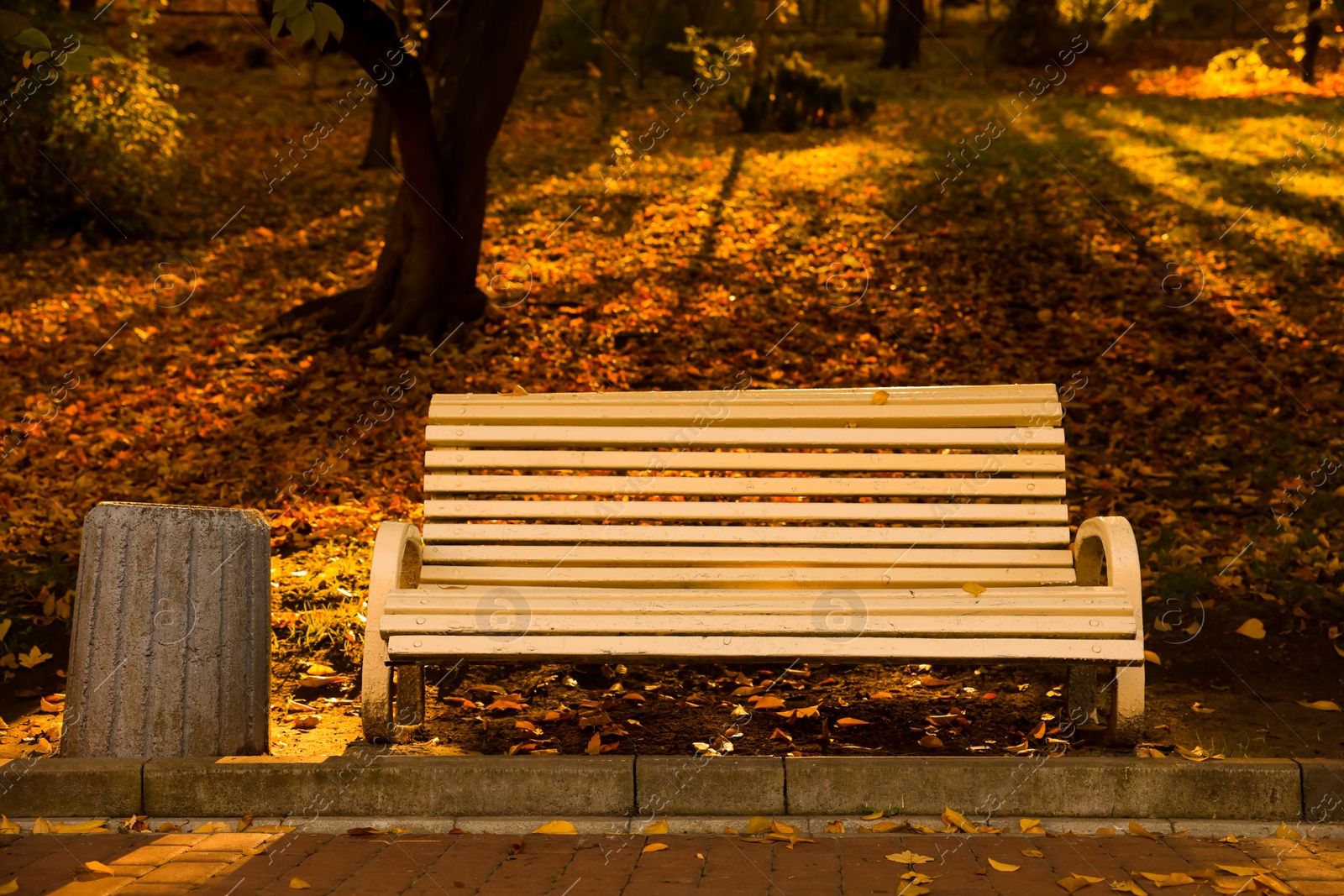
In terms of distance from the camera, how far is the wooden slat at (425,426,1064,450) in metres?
4.65

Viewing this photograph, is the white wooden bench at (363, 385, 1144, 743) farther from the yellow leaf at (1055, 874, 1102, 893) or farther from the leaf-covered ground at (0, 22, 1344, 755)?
the yellow leaf at (1055, 874, 1102, 893)

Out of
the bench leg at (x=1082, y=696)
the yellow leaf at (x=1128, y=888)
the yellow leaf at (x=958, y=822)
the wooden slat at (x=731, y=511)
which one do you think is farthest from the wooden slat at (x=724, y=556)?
the yellow leaf at (x=1128, y=888)

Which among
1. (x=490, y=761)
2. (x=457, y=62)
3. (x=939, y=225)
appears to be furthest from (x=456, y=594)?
(x=939, y=225)

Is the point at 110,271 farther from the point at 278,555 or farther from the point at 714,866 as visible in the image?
the point at 714,866

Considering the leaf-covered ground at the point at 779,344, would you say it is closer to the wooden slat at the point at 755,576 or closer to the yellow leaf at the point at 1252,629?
the yellow leaf at the point at 1252,629

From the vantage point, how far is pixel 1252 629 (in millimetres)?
5438

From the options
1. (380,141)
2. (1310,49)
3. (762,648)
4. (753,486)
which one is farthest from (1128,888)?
(1310,49)

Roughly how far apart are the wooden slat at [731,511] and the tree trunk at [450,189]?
5642 millimetres

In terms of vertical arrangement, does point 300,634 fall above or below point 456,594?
below

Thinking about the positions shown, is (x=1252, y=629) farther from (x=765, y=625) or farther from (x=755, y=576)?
(x=765, y=625)

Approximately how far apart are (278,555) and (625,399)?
8.92 feet

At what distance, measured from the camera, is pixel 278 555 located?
21.8ft

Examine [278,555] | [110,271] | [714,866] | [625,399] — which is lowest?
[714,866]

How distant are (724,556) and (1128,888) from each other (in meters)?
1.76
